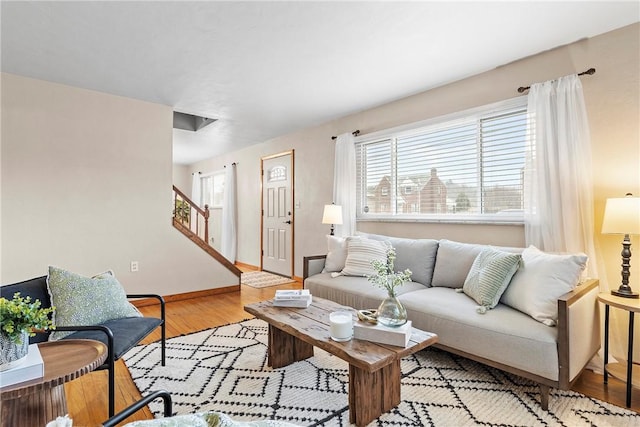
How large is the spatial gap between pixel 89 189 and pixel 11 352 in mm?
2801

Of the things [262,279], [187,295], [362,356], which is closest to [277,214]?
[262,279]

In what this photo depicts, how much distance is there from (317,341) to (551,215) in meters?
2.08

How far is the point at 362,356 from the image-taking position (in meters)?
1.53

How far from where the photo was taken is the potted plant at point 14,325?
1.18 meters

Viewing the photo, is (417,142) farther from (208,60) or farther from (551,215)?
(208,60)

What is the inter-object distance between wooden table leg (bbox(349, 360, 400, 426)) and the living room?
1778mm

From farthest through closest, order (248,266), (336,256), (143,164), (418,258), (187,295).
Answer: (248,266), (187,295), (143,164), (336,256), (418,258)

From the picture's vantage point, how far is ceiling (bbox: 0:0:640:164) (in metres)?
2.12

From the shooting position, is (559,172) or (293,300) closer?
(293,300)

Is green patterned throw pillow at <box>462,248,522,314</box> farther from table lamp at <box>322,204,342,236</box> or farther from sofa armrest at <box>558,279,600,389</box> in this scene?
table lamp at <box>322,204,342,236</box>

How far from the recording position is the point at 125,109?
3758 mm

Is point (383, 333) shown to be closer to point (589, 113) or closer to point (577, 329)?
point (577, 329)

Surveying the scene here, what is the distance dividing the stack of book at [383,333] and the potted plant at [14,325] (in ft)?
4.45

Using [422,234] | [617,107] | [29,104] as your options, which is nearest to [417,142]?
[422,234]
